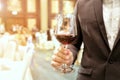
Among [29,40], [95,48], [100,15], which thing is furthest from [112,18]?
[29,40]

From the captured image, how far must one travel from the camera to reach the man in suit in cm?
119

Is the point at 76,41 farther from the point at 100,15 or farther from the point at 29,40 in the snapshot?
the point at 29,40

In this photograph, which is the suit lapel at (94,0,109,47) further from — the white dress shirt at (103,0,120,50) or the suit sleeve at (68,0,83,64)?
the suit sleeve at (68,0,83,64)

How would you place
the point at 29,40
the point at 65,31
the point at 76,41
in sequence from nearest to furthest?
1. the point at 65,31
2. the point at 76,41
3. the point at 29,40

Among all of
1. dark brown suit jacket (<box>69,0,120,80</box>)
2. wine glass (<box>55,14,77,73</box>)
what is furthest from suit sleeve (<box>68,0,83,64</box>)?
wine glass (<box>55,14,77,73</box>)

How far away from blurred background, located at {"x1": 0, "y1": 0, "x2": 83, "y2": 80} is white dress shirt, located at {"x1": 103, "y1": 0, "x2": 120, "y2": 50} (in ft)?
0.65

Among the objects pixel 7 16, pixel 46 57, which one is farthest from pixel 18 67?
pixel 7 16

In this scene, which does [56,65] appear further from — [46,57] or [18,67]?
[46,57]

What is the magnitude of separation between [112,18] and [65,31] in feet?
0.75

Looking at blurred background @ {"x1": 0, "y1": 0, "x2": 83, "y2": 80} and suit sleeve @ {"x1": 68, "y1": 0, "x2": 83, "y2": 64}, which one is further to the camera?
blurred background @ {"x1": 0, "y1": 0, "x2": 83, "y2": 80}

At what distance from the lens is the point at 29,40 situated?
244 inches

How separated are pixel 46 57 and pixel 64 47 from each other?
4.33 metres

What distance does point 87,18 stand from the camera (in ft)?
4.21

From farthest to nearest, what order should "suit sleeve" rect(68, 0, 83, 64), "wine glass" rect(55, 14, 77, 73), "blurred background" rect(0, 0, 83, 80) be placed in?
"blurred background" rect(0, 0, 83, 80) < "suit sleeve" rect(68, 0, 83, 64) < "wine glass" rect(55, 14, 77, 73)
